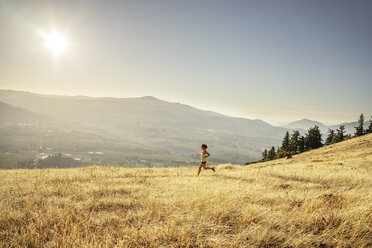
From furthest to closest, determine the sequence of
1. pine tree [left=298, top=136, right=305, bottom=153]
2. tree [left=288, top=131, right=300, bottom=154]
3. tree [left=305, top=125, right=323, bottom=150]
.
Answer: pine tree [left=298, top=136, right=305, bottom=153]
tree [left=288, top=131, right=300, bottom=154]
tree [left=305, top=125, right=323, bottom=150]

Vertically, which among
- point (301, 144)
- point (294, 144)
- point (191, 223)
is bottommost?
point (191, 223)

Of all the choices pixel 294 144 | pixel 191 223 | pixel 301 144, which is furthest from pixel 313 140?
pixel 191 223

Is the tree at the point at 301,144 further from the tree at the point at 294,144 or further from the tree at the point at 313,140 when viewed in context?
the tree at the point at 313,140

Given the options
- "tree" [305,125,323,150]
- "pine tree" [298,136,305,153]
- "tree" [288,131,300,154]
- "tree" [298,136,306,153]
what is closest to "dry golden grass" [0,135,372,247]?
"tree" [288,131,300,154]

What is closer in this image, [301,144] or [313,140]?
[313,140]

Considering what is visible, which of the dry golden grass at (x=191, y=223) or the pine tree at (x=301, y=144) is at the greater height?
the pine tree at (x=301, y=144)

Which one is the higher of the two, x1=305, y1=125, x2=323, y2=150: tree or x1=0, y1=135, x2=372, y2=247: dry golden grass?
x1=305, y1=125, x2=323, y2=150: tree

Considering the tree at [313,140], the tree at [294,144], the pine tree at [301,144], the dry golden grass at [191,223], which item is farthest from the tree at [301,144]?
the dry golden grass at [191,223]

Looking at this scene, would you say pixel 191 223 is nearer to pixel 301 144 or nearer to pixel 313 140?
pixel 301 144

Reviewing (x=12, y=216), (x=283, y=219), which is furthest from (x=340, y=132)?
(x=12, y=216)

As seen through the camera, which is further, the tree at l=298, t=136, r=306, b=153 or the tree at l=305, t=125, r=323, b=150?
the tree at l=298, t=136, r=306, b=153

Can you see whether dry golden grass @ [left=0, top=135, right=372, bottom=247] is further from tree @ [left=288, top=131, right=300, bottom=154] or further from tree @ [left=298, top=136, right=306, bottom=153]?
tree @ [left=298, top=136, right=306, bottom=153]

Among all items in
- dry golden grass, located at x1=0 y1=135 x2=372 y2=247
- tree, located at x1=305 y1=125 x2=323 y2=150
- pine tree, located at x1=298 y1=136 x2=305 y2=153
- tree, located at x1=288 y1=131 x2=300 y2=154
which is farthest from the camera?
pine tree, located at x1=298 y1=136 x2=305 y2=153

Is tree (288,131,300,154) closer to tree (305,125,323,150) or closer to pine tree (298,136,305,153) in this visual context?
pine tree (298,136,305,153)
